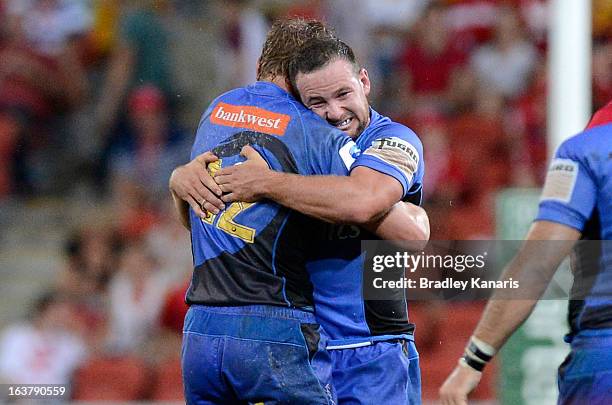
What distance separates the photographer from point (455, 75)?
9.78m

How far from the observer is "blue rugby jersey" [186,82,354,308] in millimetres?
3525

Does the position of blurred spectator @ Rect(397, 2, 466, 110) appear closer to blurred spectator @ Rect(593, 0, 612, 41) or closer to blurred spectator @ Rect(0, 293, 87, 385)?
blurred spectator @ Rect(593, 0, 612, 41)

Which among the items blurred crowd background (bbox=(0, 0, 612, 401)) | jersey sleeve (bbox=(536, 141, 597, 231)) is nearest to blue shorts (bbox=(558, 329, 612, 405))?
jersey sleeve (bbox=(536, 141, 597, 231))

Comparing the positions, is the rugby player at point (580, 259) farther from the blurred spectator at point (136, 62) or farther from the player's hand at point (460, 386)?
the blurred spectator at point (136, 62)

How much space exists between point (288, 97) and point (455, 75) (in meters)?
6.25

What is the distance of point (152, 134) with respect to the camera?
31.9 ft

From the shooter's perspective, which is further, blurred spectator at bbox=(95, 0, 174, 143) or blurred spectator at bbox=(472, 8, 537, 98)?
blurred spectator at bbox=(95, 0, 174, 143)

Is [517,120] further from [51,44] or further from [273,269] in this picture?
[273,269]

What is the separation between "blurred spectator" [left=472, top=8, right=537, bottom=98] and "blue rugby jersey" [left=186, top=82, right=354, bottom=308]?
248 inches

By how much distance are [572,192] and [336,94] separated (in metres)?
0.92

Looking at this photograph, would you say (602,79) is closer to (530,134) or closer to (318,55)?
(530,134)

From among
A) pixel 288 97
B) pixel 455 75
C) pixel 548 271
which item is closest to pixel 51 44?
pixel 455 75

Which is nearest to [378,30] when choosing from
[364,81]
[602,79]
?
[602,79]

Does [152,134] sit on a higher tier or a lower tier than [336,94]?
higher
